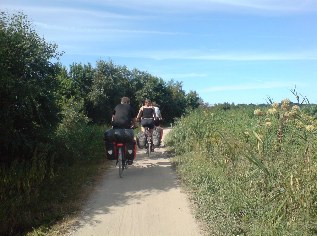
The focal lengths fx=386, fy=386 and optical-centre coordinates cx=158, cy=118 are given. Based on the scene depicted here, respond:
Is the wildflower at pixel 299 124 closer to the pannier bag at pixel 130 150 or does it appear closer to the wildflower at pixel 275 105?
the wildflower at pixel 275 105

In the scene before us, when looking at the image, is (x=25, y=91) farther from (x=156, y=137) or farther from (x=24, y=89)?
(x=156, y=137)

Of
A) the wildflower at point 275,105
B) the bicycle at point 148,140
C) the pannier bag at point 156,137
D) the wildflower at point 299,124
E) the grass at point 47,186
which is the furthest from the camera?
the pannier bag at point 156,137

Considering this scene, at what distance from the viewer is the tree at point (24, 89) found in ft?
30.1

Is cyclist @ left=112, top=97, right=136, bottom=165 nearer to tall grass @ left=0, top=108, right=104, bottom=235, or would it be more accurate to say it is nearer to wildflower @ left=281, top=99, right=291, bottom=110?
tall grass @ left=0, top=108, right=104, bottom=235

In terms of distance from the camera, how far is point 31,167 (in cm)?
858

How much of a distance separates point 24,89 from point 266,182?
6.28 m

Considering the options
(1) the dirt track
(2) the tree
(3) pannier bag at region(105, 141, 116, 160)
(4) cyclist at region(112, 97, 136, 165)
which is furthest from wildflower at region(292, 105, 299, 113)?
(2) the tree

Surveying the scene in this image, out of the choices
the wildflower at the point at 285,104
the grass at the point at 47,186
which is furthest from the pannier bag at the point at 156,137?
the wildflower at the point at 285,104

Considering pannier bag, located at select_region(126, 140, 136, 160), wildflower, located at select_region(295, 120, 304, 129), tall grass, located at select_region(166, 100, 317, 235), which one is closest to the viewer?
tall grass, located at select_region(166, 100, 317, 235)

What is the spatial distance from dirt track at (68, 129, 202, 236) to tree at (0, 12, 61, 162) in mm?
2405

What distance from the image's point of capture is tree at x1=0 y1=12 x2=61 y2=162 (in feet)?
30.1

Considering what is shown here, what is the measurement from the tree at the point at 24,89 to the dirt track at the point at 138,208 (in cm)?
241

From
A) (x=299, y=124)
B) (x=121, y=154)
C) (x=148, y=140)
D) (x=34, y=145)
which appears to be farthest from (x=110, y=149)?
(x=299, y=124)

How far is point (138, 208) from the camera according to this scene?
6.75 m
